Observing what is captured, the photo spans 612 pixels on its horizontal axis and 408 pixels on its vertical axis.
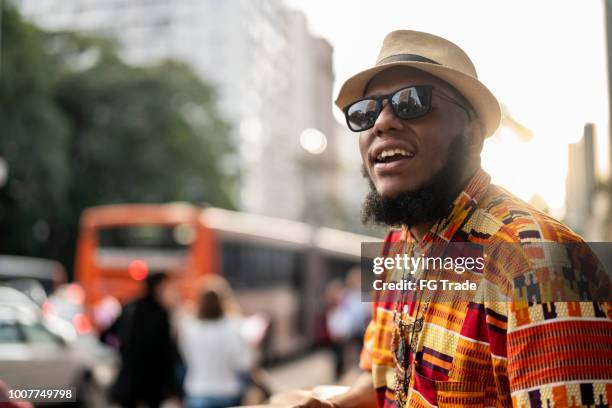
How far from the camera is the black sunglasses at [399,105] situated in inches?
69.9

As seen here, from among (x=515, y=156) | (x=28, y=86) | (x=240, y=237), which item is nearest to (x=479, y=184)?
(x=515, y=156)

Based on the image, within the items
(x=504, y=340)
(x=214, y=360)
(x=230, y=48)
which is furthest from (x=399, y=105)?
(x=230, y=48)

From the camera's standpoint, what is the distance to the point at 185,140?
34.7m

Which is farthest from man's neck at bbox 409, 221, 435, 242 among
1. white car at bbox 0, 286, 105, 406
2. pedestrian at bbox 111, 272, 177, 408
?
white car at bbox 0, 286, 105, 406

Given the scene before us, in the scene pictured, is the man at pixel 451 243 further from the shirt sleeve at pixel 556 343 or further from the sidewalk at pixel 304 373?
the sidewalk at pixel 304 373

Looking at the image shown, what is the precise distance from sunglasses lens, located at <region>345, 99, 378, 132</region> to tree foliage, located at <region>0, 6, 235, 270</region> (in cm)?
2579

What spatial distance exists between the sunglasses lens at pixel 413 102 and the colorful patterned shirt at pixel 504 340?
0.21 m

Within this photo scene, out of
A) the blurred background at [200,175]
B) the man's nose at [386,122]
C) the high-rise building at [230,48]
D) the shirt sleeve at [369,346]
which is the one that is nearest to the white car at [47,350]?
the blurred background at [200,175]

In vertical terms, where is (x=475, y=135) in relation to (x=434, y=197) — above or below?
above

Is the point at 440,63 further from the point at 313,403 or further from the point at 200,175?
the point at 200,175

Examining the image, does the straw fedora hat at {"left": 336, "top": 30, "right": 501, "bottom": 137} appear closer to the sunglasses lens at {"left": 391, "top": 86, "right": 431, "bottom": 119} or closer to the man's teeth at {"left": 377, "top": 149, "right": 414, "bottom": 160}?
the sunglasses lens at {"left": 391, "top": 86, "right": 431, "bottom": 119}

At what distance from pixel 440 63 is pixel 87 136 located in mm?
32400

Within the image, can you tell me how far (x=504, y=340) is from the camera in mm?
1445

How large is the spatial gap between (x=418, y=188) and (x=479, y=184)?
0.14 m
